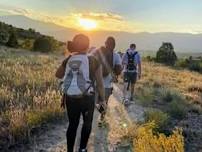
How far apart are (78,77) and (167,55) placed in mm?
57738

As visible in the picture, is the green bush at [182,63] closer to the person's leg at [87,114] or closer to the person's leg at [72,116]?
the person's leg at [87,114]

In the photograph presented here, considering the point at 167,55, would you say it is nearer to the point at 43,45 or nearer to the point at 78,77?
the point at 43,45

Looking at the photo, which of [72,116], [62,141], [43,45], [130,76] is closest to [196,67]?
[43,45]

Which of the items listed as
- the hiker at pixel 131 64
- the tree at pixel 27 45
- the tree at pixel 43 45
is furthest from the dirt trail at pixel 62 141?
the tree at pixel 27 45

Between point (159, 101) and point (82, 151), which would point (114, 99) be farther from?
point (82, 151)

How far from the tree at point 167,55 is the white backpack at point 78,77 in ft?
186

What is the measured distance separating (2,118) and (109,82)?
8.08 feet

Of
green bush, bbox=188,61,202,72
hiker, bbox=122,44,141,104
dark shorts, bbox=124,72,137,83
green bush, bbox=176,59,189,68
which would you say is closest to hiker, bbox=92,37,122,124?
hiker, bbox=122,44,141,104

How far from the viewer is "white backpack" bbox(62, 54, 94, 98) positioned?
781cm

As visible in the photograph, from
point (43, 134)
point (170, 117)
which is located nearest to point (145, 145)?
point (43, 134)

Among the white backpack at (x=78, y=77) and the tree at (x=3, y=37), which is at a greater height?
the white backpack at (x=78, y=77)

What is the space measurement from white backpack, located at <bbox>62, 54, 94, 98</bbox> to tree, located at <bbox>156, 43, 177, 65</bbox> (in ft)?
186

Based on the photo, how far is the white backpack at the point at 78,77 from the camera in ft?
25.6

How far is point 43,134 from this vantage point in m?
10.5
